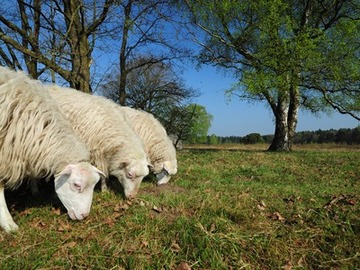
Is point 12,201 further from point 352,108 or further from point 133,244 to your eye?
point 352,108

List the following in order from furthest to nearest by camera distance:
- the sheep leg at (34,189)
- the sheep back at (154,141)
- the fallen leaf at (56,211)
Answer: the sheep back at (154,141) → the sheep leg at (34,189) → the fallen leaf at (56,211)

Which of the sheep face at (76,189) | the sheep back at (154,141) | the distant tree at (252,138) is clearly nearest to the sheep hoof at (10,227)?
the sheep face at (76,189)

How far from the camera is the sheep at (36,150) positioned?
4.03 m

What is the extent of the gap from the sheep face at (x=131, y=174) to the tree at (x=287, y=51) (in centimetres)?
934

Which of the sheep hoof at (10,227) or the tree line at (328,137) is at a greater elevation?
the tree line at (328,137)

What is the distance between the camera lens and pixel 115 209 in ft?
14.4

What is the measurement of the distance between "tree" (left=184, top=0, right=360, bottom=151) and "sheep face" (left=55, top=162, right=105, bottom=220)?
10858 millimetres

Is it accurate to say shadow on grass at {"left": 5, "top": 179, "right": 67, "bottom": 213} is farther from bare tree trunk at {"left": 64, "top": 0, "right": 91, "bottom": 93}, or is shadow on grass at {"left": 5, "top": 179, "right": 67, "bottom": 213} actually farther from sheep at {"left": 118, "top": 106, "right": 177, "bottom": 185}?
bare tree trunk at {"left": 64, "top": 0, "right": 91, "bottom": 93}

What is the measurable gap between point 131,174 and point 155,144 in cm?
194

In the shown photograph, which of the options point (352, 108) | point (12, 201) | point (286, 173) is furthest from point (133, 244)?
point (352, 108)

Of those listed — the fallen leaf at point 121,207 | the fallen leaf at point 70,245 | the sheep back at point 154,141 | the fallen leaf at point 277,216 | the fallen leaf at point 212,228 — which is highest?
the sheep back at point 154,141

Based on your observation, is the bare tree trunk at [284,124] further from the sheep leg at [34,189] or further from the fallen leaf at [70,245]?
the fallen leaf at [70,245]

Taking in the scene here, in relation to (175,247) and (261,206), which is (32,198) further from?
(261,206)

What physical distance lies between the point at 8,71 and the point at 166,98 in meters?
15.9
